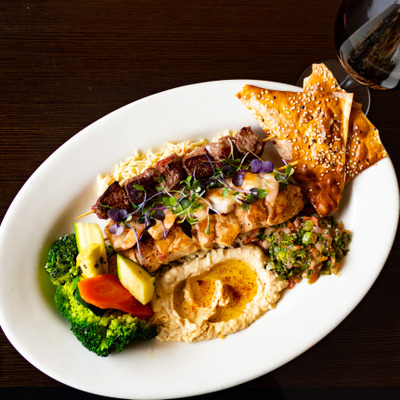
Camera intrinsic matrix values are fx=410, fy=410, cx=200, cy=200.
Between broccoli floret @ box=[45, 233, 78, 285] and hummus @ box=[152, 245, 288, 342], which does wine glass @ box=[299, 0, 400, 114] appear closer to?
hummus @ box=[152, 245, 288, 342]

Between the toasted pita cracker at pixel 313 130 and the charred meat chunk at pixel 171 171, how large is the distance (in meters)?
0.92

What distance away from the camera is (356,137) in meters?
4.08

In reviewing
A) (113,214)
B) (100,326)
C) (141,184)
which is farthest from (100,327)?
(141,184)

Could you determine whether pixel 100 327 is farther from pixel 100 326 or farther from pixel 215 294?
pixel 215 294

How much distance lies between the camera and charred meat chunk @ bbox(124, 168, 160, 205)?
3.83 metres

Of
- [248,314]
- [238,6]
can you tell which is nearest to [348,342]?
[248,314]

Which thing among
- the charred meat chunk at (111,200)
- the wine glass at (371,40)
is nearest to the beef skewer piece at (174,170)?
the charred meat chunk at (111,200)

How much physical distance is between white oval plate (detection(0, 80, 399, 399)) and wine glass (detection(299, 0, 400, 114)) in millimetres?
967

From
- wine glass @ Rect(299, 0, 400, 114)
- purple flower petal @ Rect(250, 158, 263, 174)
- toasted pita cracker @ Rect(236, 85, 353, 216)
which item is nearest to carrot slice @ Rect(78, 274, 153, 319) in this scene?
purple flower petal @ Rect(250, 158, 263, 174)

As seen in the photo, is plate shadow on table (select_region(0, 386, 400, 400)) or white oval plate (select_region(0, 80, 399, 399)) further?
plate shadow on table (select_region(0, 386, 400, 400))

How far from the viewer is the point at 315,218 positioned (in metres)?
4.07

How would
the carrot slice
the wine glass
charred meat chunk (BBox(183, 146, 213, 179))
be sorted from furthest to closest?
1. charred meat chunk (BBox(183, 146, 213, 179))
2. the carrot slice
3. the wine glass

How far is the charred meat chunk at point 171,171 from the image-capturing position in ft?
12.6

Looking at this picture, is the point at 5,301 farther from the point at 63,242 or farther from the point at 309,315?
the point at 309,315
